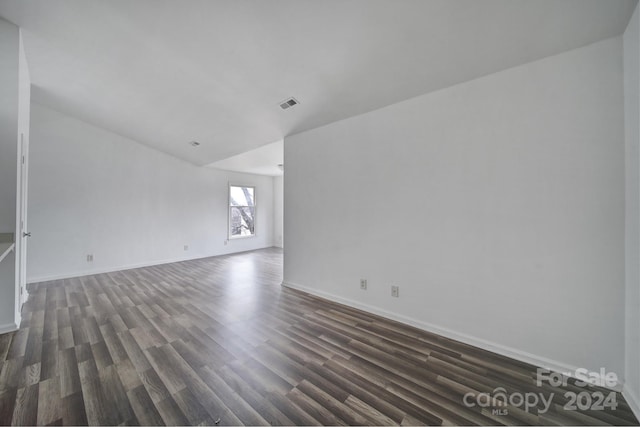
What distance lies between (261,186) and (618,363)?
764cm

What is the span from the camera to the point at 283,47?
214 cm

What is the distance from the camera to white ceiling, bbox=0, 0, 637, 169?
65.9 inches

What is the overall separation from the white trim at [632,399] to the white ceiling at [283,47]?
7.90 ft

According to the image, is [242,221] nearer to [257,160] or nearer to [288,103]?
[257,160]

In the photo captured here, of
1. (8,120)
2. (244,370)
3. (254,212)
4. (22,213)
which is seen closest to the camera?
(244,370)

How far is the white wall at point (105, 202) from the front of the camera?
408 centimetres

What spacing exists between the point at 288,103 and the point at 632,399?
12.4 ft

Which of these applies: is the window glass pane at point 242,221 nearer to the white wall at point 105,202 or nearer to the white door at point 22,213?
the white wall at point 105,202

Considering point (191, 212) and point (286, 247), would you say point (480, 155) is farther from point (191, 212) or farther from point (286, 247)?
point (191, 212)

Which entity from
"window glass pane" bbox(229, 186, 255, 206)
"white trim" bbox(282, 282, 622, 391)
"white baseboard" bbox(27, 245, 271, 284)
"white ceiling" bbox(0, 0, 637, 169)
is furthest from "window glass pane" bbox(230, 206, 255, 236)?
"white trim" bbox(282, 282, 622, 391)

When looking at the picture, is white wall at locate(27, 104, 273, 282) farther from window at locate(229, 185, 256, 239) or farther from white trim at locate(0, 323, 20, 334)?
white trim at locate(0, 323, 20, 334)


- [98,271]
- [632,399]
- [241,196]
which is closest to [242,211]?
[241,196]

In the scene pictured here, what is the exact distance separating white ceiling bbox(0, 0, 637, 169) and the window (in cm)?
371

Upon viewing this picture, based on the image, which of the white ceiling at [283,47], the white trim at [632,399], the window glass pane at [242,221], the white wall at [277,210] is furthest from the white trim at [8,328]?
the white wall at [277,210]
